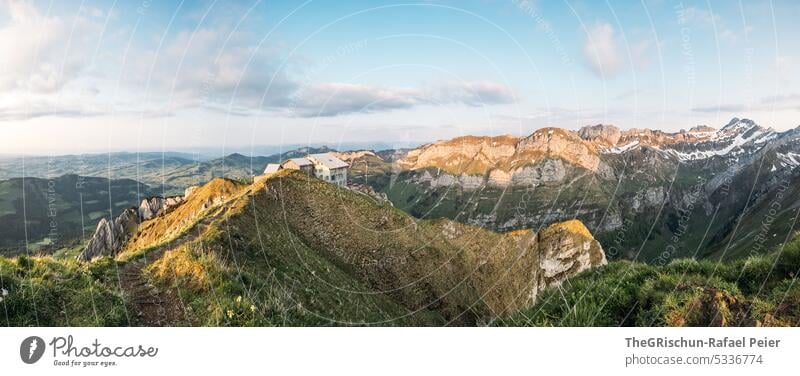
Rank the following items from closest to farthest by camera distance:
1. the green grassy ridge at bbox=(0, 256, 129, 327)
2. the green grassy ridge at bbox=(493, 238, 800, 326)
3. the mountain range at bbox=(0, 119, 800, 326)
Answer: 1. the green grassy ridge at bbox=(493, 238, 800, 326)
2. the mountain range at bbox=(0, 119, 800, 326)
3. the green grassy ridge at bbox=(0, 256, 129, 327)

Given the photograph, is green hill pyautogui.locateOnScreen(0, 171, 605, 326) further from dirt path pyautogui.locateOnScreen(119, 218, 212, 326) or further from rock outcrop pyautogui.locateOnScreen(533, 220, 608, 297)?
rock outcrop pyautogui.locateOnScreen(533, 220, 608, 297)

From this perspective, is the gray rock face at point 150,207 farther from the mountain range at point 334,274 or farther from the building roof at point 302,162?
the building roof at point 302,162

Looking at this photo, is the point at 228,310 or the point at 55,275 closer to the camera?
the point at 228,310

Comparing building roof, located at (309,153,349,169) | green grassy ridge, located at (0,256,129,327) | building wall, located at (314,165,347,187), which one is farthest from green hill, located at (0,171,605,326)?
building roof, located at (309,153,349,169)

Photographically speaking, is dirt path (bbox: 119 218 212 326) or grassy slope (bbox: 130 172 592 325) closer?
dirt path (bbox: 119 218 212 326)

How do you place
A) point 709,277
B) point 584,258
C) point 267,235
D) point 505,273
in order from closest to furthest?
point 709,277 → point 267,235 → point 505,273 → point 584,258

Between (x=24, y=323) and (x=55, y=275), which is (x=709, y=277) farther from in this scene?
(x=55, y=275)

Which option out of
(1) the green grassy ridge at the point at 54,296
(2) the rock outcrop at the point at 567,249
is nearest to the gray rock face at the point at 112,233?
(1) the green grassy ridge at the point at 54,296
